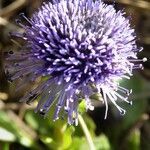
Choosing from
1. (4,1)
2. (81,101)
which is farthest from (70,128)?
(4,1)

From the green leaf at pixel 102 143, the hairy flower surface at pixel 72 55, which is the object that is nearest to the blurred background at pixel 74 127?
the green leaf at pixel 102 143

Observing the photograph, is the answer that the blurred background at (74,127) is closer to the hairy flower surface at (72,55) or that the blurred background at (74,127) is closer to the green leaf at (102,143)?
the green leaf at (102,143)

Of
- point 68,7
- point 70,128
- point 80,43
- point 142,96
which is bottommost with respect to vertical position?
point 70,128

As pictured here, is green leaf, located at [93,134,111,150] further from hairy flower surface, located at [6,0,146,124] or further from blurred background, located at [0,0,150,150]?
hairy flower surface, located at [6,0,146,124]

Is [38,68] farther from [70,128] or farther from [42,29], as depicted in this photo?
[70,128]

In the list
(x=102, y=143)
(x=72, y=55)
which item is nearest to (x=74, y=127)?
(x=102, y=143)

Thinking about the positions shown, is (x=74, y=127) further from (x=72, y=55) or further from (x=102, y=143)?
(x=72, y=55)
